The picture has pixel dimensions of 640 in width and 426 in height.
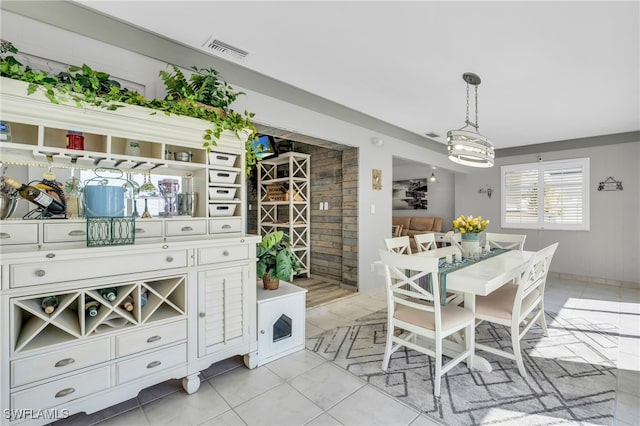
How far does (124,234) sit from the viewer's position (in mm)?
1746

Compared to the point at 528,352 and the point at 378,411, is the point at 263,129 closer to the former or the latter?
the point at 378,411

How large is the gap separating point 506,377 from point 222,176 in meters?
2.57

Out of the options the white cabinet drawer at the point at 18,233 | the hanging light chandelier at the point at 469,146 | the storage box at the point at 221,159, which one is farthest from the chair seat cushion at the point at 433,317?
the white cabinet drawer at the point at 18,233

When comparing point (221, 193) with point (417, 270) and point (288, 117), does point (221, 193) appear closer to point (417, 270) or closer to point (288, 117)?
point (288, 117)

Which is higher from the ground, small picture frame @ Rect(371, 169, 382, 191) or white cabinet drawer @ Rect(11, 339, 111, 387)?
small picture frame @ Rect(371, 169, 382, 191)

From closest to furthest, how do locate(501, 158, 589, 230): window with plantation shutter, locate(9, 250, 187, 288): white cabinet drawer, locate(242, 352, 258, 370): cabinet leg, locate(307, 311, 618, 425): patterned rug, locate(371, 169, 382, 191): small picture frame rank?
1. locate(9, 250, 187, 288): white cabinet drawer
2. locate(307, 311, 618, 425): patterned rug
3. locate(242, 352, 258, 370): cabinet leg
4. locate(371, 169, 382, 191): small picture frame
5. locate(501, 158, 589, 230): window with plantation shutter

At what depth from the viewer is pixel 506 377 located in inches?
85.7

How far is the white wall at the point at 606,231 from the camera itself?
190 inches

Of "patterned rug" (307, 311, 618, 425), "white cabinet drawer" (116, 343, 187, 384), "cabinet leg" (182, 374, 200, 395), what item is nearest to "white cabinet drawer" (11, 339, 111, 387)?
"white cabinet drawer" (116, 343, 187, 384)

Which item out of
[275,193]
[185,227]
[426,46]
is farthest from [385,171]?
[185,227]

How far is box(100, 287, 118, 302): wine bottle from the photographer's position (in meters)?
1.75

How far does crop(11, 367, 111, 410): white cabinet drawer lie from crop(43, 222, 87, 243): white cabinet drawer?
724mm

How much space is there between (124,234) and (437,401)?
220cm

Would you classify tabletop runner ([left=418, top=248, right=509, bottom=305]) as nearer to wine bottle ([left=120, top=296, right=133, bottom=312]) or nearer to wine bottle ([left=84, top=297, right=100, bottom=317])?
wine bottle ([left=120, top=296, right=133, bottom=312])
